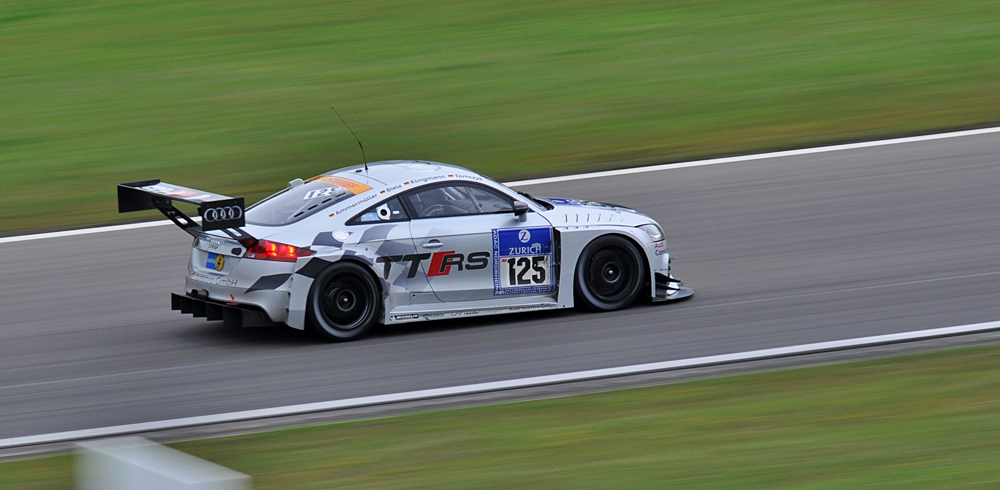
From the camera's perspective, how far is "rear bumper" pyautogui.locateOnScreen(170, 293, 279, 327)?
8867 millimetres

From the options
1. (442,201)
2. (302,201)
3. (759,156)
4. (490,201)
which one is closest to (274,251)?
(302,201)

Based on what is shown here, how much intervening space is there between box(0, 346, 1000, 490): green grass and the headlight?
2195mm

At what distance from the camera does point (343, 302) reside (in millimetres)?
9078

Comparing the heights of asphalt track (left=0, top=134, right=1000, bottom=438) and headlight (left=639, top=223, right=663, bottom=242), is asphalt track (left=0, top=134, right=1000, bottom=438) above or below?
below

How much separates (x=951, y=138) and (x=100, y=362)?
436 inches

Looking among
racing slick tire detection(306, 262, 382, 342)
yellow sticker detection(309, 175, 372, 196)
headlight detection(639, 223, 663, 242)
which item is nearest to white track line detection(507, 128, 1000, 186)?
headlight detection(639, 223, 663, 242)

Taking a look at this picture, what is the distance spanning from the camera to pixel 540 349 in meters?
9.01

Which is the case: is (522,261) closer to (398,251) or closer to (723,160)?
(398,251)

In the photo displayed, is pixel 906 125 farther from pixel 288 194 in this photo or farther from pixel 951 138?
pixel 288 194

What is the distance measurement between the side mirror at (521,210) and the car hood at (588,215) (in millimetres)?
227

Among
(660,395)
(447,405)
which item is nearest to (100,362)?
(447,405)

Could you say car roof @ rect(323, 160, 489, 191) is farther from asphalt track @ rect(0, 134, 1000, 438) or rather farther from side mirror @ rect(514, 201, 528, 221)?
asphalt track @ rect(0, 134, 1000, 438)

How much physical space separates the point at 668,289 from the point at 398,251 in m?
2.57

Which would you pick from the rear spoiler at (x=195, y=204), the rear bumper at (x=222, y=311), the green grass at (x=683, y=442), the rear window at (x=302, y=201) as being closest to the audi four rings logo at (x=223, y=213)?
the rear spoiler at (x=195, y=204)
